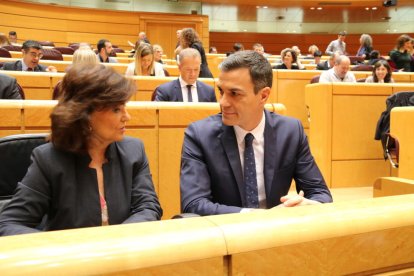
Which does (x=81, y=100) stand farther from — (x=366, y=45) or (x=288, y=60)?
(x=366, y=45)

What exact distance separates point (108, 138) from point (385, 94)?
3392 millimetres

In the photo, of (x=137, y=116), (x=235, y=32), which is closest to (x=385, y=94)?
(x=137, y=116)

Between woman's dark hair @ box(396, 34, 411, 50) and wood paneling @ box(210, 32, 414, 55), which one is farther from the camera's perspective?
wood paneling @ box(210, 32, 414, 55)

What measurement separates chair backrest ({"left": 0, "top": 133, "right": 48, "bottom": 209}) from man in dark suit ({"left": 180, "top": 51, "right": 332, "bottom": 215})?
0.56 m

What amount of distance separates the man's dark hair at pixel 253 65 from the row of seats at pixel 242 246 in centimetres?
Result: 87

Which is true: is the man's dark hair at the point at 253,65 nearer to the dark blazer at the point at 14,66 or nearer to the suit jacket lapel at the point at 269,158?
the suit jacket lapel at the point at 269,158

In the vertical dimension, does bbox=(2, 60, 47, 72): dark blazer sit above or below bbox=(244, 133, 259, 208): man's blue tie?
above

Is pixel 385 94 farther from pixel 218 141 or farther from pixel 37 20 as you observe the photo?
pixel 37 20

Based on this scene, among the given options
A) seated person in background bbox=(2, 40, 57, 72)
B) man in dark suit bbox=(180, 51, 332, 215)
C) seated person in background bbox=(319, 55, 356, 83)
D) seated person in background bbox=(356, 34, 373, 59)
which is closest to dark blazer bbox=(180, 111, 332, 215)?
man in dark suit bbox=(180, 51, 332, 215)

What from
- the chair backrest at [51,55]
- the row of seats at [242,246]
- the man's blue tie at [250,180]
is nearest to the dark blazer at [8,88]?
the man's blue tie at [250,180]

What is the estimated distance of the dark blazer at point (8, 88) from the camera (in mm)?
3342

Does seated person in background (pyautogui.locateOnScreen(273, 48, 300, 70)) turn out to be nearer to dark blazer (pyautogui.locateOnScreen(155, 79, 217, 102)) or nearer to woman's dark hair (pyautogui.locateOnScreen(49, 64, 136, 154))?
dark blazer (pyautogui.locateOnScreen(155, 79, 217, 102))

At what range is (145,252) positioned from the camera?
2.34ft

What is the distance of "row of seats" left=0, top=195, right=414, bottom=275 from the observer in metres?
0.69
